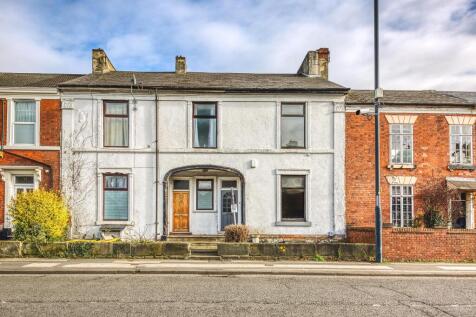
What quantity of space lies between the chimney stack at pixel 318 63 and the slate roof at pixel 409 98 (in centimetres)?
174

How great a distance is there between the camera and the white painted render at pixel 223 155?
771 inches

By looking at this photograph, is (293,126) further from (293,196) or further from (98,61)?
(98,61)

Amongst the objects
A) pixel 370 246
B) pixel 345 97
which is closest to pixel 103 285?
pixel 370 246

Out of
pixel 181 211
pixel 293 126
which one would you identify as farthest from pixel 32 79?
pixel 293 126

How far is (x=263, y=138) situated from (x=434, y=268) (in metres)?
9.00

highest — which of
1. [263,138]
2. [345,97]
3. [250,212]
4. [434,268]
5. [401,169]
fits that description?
[345,97]

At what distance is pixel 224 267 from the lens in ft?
43.3

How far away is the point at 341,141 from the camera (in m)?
20.1

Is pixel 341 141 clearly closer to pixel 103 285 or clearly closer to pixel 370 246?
pixel 370 246

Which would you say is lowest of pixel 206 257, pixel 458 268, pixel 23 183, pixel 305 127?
pixel 458 268

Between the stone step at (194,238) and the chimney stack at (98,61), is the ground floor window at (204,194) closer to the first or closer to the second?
the stone step at (194,238)

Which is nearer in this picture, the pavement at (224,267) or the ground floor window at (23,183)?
the pavement at (224,267)

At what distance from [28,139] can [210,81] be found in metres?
8.41

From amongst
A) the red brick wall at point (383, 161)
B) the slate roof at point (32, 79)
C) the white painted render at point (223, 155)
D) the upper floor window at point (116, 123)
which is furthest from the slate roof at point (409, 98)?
the slate roof at point (32, 79)
